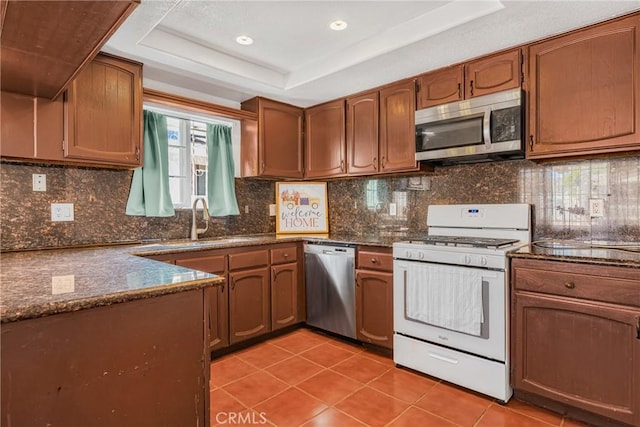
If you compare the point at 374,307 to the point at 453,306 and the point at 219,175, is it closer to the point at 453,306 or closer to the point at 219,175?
the point at 453,306

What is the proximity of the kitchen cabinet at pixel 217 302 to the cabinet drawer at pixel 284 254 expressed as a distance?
47cm

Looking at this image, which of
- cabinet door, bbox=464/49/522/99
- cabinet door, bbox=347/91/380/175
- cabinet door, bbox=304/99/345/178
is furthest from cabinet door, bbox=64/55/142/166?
cabinet door, bbox=464/49/522/99

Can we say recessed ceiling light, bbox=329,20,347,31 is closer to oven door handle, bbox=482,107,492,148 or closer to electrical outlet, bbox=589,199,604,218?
oven door handle, bbox=482,107,492,148

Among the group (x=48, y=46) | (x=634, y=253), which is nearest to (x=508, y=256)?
(x=634, y=253)

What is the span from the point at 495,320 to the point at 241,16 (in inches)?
92.4

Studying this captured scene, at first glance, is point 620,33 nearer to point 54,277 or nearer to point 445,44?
point 445,44

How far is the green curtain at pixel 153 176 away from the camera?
2.76 meters

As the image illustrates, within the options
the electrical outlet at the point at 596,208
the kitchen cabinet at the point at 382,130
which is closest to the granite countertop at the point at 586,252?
the electrical outlet at the point at 596,208

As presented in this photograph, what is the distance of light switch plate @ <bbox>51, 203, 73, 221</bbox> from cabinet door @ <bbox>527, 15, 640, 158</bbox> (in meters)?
3.07

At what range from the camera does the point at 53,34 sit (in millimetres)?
1243

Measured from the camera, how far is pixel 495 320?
2.06 metres

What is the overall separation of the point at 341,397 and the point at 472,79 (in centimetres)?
226

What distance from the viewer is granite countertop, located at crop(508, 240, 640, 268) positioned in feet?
5.70

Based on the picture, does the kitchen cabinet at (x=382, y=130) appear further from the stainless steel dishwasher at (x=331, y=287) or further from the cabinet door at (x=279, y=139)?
the stainless steel dishwasher at (x=331, y=287)
